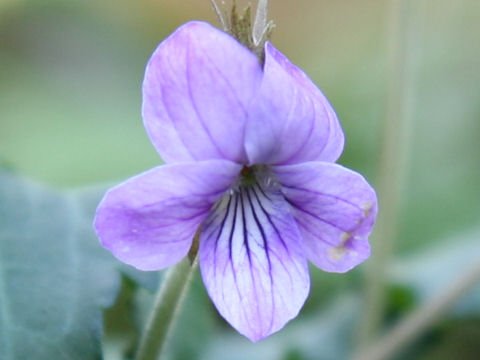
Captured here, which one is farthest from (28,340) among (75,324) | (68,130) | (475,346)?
(68,130)

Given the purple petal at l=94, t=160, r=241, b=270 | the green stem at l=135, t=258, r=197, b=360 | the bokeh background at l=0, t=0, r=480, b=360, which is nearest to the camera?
the purple petal at l=94, t=160, r=241, b=270

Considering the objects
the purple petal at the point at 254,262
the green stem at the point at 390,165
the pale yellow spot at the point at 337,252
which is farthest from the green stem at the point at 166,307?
the green stem at the point at 390,165

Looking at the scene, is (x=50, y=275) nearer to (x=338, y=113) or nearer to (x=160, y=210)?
(x=160, y=210)

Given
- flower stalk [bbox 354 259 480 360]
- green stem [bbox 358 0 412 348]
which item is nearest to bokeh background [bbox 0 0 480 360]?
green stem [bbox 358 0 412 348]

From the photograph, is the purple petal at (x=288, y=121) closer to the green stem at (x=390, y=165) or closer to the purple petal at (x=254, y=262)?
the purple petal at (x=254, y=262)

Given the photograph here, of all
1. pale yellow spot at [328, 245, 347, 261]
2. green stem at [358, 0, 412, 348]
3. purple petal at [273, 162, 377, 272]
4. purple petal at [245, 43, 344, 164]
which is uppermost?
purple petal at [245, 43, 344, 164]

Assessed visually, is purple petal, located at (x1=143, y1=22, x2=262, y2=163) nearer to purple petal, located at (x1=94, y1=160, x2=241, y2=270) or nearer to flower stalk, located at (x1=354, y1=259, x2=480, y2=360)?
purple petal, located at (x1=94, y1=160, x2=241, y2=270)

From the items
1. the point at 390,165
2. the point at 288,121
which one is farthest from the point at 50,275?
the point at 390,165
